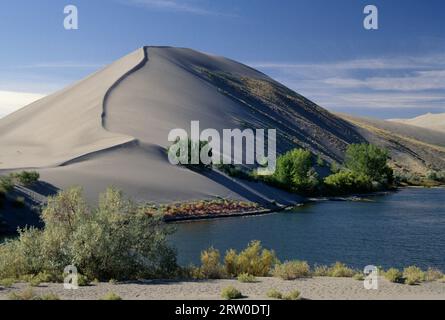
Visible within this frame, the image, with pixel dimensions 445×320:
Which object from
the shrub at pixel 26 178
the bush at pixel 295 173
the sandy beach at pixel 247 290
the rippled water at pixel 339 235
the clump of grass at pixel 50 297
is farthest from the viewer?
the bush at pixel 295 173

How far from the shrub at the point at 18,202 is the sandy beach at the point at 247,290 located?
2348 centimetres

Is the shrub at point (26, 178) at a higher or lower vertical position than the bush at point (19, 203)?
higher

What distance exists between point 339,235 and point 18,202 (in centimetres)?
2186

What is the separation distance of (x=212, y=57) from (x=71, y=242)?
→ 118 m

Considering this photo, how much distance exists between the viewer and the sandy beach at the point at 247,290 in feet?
49.3

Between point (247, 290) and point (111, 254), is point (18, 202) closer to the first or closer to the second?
point (111, 254)

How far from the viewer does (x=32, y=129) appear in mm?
80875

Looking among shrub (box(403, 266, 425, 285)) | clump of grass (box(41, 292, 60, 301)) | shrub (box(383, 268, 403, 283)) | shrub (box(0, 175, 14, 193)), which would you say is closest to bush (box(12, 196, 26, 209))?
shrub (box(0, 175, 14, 193))

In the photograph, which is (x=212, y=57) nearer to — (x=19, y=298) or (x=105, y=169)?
(x=105, y=169)

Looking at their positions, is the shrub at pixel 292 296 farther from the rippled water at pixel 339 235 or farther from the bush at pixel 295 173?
the bush at pixel 295 173

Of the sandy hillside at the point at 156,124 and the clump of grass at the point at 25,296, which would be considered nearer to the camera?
the clump of grass at the point at 25,296

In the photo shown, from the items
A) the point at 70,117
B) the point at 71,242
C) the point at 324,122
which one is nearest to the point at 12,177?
the point at 71,242

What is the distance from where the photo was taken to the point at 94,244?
1797cm

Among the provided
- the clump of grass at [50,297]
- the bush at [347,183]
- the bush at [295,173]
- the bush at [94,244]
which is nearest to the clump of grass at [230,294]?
the clump of grass at [50,297]
